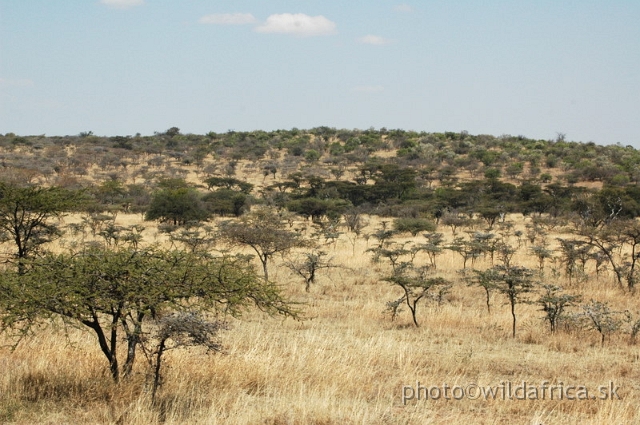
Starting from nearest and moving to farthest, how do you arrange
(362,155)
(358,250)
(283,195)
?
1. (358,250)
2. (283,195)
3. (362,155)

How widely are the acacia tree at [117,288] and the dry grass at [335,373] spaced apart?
737mm

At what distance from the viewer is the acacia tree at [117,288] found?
5.78 m

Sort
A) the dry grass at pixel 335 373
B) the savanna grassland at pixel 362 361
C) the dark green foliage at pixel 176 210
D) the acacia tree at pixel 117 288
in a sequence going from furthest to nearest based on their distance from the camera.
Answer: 1. the dark green foliage at pixel 176 210
2. the savanna grassland at pixel 362 361
3. the dry grass at pixel 335 373
4. the acacia tree at pixel 117 288

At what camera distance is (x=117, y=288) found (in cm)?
611

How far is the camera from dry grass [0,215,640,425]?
5.99 meters

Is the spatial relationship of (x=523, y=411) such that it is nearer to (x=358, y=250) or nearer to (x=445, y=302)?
(x=445, y=302)

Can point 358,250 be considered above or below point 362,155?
below

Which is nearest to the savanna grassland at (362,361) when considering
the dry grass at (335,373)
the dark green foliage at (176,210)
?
the dry grass at (335,373)

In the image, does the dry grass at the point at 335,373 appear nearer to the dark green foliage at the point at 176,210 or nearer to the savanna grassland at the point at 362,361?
the savanna grassland at the point at 362,361

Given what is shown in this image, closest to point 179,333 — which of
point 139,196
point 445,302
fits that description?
point 445,302

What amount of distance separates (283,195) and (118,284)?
123 ft

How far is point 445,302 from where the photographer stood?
14.3 meters

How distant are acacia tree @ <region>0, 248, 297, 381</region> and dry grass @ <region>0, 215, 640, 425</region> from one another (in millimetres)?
737

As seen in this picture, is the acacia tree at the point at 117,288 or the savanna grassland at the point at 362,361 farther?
the savanna grassland at the point at 362,361
